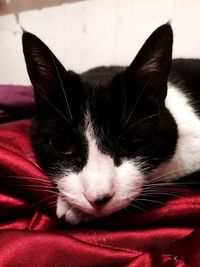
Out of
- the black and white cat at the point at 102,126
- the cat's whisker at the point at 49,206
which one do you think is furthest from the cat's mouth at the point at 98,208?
the cat's whisker at the point at 49,206

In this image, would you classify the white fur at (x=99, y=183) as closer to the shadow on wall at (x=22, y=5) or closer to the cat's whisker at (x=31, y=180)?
the cat's whisker at (x=31, y=180)

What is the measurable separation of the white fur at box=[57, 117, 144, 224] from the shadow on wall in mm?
956

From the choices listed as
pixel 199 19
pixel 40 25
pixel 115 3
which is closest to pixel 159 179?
pixel 199 19

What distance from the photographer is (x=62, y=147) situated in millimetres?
818

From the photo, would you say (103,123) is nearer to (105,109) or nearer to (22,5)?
(105,109)

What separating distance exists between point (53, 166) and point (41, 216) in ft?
0.44

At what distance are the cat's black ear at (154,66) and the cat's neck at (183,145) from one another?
16 centimetres

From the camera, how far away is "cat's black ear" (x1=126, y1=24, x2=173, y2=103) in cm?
77

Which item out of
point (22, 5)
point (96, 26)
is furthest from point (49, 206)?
point (22, 5)

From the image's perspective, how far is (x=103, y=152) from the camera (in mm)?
783

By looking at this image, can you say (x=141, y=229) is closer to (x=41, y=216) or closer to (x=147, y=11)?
(x=41, y=216)

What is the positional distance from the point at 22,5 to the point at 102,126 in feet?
3.61

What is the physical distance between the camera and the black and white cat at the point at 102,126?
763mm

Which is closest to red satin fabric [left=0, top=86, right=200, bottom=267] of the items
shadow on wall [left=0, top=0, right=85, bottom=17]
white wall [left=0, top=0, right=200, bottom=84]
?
white wall [left=0, top=0, right=200, bottom=84]
